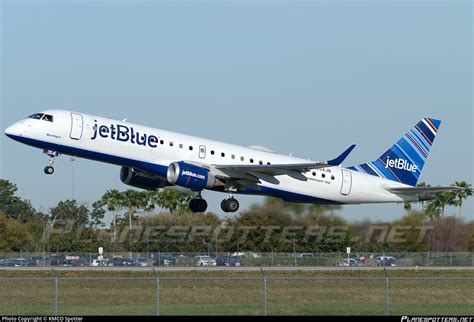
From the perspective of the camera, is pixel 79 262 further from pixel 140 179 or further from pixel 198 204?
pixel 198 204

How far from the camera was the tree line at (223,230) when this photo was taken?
4956 cm

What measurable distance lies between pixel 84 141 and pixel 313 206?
11901mm

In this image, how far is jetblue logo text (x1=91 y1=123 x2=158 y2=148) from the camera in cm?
4481

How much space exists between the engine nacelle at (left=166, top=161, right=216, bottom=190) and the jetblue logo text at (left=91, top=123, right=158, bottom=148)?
4.82ft

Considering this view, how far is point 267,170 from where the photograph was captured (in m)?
47.0

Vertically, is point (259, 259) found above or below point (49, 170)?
below

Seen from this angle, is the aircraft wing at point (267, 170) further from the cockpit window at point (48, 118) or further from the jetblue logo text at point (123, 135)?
the cockpit window at point (48, 118)

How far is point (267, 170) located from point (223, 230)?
14873 mm

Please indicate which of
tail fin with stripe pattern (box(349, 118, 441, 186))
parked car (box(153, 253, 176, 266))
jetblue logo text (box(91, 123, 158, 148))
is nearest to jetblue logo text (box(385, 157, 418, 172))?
tail fin with stripe pattern (box(349, 118, 441, 186))

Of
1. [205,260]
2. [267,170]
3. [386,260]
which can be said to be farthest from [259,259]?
[267,170]

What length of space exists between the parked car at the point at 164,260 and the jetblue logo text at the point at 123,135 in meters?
12.3

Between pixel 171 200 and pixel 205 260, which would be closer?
pixel 205 260

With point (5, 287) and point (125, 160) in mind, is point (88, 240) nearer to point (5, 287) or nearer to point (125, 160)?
point (125, 160)

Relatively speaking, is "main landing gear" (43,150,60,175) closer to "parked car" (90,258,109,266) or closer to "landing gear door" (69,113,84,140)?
"landing gear door" (69,113,84,140)
